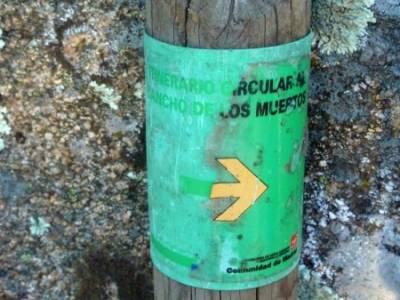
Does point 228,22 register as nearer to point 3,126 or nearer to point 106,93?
point 106,93

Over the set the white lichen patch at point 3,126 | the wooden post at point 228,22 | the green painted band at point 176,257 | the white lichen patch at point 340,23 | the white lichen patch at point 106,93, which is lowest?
the green painted band at point 176,257

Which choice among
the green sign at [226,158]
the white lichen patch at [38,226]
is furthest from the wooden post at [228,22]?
the white lichen patch at [38,226]

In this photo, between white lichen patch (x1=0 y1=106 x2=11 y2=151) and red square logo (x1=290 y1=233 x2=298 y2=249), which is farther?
white lichen patch (x1=0 y1=106 x2=11 y2=151)

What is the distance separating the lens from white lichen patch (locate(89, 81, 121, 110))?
1.80m

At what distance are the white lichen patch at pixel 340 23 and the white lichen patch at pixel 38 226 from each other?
77 cm

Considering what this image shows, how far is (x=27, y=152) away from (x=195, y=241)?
579 mm

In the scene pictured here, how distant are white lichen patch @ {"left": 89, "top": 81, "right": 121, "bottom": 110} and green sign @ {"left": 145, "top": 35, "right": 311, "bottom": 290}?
1.06ft

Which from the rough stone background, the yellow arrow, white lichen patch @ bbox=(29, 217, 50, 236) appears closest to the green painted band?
the yellow arrow

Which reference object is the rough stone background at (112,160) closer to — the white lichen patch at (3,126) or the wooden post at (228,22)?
the white lichen patch at (3,126)

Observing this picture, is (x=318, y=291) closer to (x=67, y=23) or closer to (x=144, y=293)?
(x=144, y=293)

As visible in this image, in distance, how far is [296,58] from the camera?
1.40m

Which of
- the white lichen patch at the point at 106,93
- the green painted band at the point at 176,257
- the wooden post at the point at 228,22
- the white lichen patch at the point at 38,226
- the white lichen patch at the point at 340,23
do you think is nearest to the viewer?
the wooden post at the point at 228,22

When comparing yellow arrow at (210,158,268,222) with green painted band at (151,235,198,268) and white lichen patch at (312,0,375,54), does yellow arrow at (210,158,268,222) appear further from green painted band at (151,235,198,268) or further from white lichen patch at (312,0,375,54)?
white lichen patch at (312,0,375,54)

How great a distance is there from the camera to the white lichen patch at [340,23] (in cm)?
170
